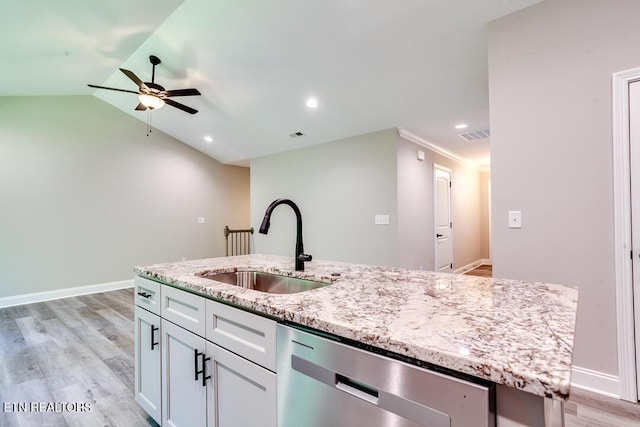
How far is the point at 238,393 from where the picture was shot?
1.15 metres

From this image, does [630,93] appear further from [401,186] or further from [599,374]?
[401,186]

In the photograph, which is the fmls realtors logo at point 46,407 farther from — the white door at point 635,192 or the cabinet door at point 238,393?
the white door at point 635,192

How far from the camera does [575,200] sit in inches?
77.8

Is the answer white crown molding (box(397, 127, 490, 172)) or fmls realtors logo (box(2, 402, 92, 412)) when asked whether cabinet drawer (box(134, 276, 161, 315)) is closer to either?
fmls realtors logo (box(2, 402, 92, 412))

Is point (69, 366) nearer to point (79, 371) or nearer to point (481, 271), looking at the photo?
point (79, 371)

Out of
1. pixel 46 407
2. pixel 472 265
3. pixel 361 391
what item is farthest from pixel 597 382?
pixel 472 265

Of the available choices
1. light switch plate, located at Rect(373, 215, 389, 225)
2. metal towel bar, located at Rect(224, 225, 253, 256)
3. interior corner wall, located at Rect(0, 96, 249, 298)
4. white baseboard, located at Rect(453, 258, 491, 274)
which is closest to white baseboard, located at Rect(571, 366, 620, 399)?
light switch plate, located at Rect(373, 215, 389, 225)

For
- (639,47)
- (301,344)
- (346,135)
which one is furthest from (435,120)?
(301,344)

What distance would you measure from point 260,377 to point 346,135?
3.92m

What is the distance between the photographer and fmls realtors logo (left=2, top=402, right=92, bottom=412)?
1.96 metres

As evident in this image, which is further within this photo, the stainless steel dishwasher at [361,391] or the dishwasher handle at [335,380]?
the dishwasher handle at [335,380]

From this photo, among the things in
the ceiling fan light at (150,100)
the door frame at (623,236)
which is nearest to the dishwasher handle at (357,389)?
the door frame at (623,236)

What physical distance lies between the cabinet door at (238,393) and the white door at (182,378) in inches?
2.6

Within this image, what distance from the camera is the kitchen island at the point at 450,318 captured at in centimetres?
58
